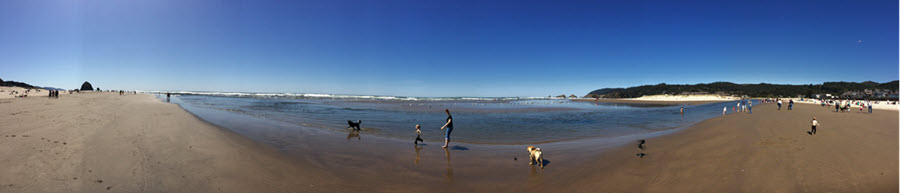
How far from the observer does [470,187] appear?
5332 millimetres

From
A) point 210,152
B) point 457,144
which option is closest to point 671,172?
point 457,144

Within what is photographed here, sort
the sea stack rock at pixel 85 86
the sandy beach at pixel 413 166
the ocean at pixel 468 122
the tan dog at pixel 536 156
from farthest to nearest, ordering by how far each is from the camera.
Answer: the sea stack rock at pixel 85 86, the ocean at pixel 468 122, the tan dog at pixel 536 156, the sandy beach at pixel 413 166

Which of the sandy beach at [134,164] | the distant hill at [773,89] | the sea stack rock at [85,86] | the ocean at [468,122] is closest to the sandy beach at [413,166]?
the sandy beach at [134,164]

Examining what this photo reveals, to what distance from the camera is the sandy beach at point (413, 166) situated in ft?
15.9

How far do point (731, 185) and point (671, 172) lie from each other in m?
0.98

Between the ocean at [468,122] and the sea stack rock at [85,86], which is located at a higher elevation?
the sea stack rock at [85,86]

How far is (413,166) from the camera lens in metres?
6.80

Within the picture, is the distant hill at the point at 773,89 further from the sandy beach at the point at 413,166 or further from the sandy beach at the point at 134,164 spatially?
the sandy beach at the point at 134,164

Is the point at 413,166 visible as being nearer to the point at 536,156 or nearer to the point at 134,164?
the point at 536,156

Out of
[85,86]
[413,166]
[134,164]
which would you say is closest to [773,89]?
[413,166]

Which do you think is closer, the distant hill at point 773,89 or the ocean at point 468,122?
the ocean at point 468,122

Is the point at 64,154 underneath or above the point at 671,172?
above

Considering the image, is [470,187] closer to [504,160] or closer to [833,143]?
[504,160]

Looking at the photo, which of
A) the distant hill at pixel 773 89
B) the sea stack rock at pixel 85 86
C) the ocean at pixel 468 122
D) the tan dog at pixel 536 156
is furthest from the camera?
the distant hill at pixel 773 89
